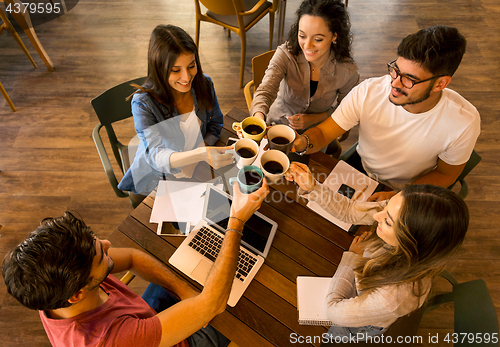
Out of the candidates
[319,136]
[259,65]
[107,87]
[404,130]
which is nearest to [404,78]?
[404,130]

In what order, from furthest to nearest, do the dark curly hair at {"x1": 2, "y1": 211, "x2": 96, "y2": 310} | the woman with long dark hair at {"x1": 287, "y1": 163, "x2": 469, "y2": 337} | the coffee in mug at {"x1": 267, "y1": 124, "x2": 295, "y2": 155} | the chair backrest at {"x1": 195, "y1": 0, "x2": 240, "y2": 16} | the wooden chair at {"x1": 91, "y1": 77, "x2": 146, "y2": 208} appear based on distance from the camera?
the chair backrest at {"x1": 195, "y1": 0, "x2": 240, "y2": 16} < the wooden chair at {"x1": 91, "y1": 77, "x2": 146, "y2": 208} < the coffee in mug at {"x1": 267, "y1": 124, "x2": 295, "y2": 155} < the woman with long dark hair at {"x1": 287, "y1": 163, "x2": 469, "y2": 337} < the dark curly hair at {"x1": 2, "y1": 211, "x2": 96, "y2": 310}

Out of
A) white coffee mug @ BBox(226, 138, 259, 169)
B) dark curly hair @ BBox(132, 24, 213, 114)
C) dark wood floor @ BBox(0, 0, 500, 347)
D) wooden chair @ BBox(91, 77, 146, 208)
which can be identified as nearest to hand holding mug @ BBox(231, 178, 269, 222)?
white coffee mug @ BBox(226, 138, 259, 169)

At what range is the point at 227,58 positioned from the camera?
3607 millimetres

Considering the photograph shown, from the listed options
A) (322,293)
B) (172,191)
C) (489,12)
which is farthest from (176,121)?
(489,12)

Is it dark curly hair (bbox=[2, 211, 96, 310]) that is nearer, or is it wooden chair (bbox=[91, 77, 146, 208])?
dark curly hair (bbox=[2, 211, 96, 310])

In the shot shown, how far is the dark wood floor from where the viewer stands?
247 cm

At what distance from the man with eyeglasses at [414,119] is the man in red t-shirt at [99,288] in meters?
0.80

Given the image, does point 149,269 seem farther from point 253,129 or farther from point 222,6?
point 222,6

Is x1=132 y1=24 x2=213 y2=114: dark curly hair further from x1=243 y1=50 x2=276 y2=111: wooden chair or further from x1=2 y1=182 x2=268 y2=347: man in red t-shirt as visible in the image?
x1=2 y1=182 x2=268 y2=347: man in red t-shirt

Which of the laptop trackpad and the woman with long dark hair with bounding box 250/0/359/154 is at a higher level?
the woman with long dark hair with bounding box 250/0/359/154

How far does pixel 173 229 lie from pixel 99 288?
1.33 feet

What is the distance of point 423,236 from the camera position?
1.11m

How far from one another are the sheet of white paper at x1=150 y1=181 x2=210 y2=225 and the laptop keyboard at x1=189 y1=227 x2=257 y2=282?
0.28 ft

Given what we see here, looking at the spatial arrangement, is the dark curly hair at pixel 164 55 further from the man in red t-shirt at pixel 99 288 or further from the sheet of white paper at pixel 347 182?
the sheet of white paper at pixel 347 182
